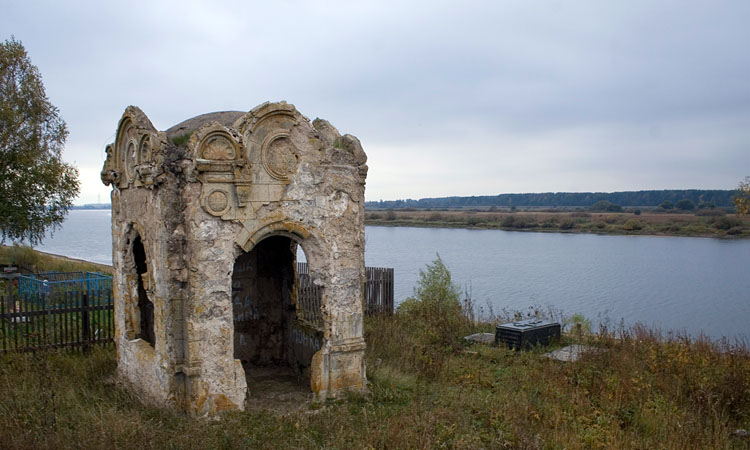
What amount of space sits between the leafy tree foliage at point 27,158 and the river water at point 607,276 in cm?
1390

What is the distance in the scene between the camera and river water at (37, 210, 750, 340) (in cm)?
1919

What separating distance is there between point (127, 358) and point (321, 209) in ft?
11.1

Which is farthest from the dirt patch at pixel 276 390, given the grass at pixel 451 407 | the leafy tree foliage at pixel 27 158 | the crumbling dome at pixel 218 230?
the leafy tree foliage at pixel 27 158

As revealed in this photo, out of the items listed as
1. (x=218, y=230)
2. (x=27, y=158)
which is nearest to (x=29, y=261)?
(x=27, y=158)

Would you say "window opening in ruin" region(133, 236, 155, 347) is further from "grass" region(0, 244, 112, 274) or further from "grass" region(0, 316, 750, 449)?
"grass" region(0, 244, 112, 274)

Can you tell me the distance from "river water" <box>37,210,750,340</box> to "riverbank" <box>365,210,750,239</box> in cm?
139

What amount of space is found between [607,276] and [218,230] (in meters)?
24.7

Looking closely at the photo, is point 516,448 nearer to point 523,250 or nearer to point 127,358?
point 127,358

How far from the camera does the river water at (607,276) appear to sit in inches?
755

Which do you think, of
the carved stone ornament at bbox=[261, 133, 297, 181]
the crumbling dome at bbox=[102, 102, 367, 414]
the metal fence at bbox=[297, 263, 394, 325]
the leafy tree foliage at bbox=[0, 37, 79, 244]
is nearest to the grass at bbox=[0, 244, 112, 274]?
the leafy tree foliage at bbox=[0, 37, 79, 244]

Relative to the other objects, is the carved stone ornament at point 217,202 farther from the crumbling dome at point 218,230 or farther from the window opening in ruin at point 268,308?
the window opening in ruin at point 268,308

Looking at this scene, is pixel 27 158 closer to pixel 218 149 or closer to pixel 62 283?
pixel 62 283

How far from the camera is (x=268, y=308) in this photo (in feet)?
30.8

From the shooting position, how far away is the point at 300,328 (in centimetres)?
881
